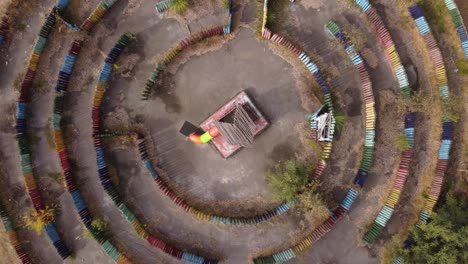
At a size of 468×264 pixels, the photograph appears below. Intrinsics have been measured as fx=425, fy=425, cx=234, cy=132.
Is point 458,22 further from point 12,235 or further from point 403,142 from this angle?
point 12,235

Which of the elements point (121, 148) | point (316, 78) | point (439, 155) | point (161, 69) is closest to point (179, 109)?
point (161, 69)

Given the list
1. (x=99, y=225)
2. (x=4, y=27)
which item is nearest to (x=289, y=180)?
(x=99, y=225)

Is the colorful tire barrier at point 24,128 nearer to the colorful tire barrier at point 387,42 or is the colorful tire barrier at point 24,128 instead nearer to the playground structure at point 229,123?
the playground structure at point 229,123

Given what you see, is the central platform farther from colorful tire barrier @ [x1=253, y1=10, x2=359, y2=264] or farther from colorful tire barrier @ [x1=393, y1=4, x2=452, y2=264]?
colorful tire barrier @ [x1=393, y1=4, x2=452, y2=264]

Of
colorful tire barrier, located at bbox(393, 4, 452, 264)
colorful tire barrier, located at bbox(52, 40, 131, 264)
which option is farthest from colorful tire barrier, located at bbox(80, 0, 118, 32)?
colorful tire barrier, located at bbox(393, 4, 452, 264)

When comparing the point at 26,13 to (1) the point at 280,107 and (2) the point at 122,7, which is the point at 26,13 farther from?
(1) the point at 280,107
